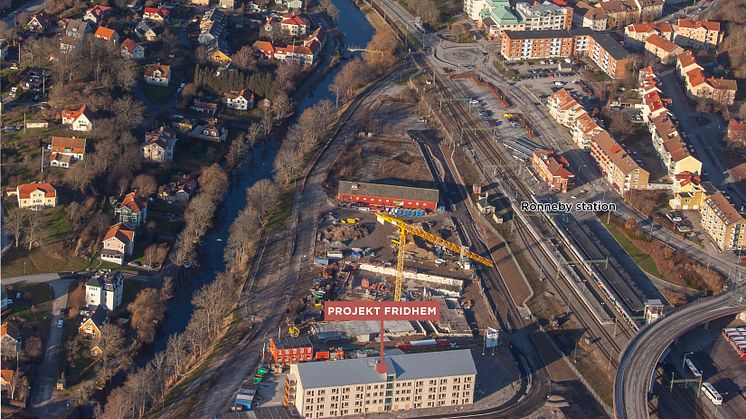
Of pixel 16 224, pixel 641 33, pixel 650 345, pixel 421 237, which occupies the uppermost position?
pixel 641 33

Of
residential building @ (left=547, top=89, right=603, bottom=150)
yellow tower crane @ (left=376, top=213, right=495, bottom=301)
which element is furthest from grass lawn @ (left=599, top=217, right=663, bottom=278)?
residential building @ (left=547, top=89, right=603, bottom=150)

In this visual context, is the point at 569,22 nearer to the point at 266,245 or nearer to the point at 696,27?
the point at 696,27

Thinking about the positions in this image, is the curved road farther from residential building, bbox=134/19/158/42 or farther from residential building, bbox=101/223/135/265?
residential building, bbox=134/19/158/42

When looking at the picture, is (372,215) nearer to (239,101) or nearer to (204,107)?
(204,107)

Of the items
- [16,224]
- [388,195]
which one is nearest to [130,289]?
[16,224]

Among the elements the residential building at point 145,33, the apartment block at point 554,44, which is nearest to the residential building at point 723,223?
the apartment block at point 554,44

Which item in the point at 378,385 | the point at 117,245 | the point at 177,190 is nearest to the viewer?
the point at 378,385

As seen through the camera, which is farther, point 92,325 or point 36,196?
point 36,196
